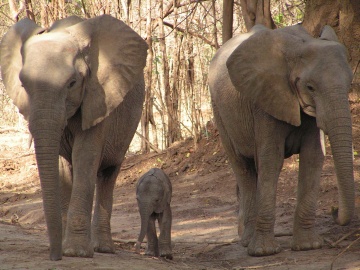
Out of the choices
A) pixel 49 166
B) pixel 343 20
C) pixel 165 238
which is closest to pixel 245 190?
pixel 165 238

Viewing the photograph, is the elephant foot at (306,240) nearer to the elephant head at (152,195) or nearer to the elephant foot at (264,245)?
the elephant foot at (264,245)

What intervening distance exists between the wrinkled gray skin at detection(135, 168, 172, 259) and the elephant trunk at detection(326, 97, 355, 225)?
2.25 metres

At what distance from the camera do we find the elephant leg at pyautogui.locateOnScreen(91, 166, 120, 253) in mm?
8555

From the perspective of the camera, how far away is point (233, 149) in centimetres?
1008

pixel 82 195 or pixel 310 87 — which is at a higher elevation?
pixel 310 87

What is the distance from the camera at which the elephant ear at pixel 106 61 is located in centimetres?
758

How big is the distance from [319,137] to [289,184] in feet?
11.7

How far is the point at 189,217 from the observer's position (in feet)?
38.7

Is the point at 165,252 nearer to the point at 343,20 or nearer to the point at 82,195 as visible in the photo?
the point at 82,195

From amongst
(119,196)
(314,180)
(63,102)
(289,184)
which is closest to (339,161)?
(314,180)

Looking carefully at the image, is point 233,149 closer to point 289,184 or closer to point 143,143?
point 289,184

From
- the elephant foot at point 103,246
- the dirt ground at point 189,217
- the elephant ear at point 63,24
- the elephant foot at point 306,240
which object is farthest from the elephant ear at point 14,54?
the elephant foot at point 306,240

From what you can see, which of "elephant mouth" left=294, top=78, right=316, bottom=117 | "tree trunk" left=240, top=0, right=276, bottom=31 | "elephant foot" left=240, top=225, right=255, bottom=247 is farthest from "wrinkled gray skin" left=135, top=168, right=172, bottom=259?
"tree trunk" left=240, top=0, right=276, bottom=31

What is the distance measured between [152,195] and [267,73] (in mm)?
1884
